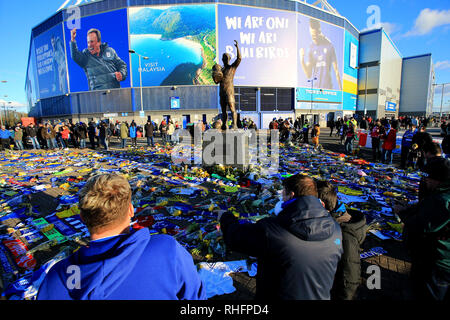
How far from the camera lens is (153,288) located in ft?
3.60

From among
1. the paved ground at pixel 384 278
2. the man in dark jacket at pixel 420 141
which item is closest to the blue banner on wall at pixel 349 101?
the man in dark jacket at pixel 420 141

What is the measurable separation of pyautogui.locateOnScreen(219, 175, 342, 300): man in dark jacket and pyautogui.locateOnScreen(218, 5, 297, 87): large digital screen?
35.4m

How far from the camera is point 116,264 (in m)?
1.01

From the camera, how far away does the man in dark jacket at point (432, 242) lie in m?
1.76

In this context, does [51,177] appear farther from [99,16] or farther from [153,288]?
[99,16]

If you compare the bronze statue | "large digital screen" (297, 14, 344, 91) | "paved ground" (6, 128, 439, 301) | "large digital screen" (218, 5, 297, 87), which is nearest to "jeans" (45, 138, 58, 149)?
Result: the bronze statue

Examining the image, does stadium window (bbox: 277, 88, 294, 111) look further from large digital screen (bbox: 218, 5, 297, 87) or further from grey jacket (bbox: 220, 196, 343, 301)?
grey jacket (bbox: 220, 196, 343, 301)

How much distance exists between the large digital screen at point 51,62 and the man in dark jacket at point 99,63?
3642 mm

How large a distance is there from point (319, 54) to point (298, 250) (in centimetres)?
4645

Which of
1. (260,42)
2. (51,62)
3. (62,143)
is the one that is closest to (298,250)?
(62,143)

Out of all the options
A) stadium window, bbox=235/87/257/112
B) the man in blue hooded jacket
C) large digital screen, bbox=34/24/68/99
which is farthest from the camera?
large digital screen, bbox=34/24/68/99

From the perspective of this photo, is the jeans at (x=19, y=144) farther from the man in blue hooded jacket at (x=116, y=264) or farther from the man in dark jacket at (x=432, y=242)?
the man in dark jacket at (x=432, y=242)

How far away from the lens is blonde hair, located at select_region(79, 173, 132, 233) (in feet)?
3.92

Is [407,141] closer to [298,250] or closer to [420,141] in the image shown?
[420,141]
